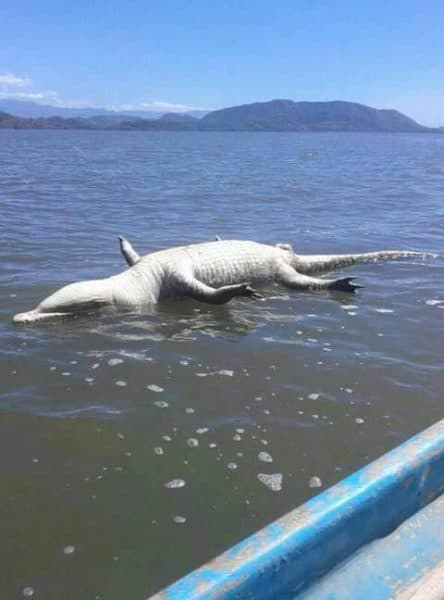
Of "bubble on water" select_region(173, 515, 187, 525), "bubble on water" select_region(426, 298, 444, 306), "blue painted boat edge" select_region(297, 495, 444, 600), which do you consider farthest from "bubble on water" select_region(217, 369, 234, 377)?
"bubble on water" select_region(426, 298, 444, 306)

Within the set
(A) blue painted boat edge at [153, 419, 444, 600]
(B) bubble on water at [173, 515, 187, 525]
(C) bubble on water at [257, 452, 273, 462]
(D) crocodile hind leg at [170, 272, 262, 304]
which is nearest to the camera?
(A) blue painted boat edge at [153, 419, 444, 600]

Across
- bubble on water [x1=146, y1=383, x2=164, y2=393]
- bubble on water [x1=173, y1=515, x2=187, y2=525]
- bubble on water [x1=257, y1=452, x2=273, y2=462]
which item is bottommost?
bubble on water [x1=173, y1=515, x2=187, y2=525]

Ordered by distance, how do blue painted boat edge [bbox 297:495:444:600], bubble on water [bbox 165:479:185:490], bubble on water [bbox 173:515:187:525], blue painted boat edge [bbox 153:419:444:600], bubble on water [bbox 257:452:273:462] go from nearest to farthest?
blue painted boat edge [bbox 153:419:444:600], blue painted boat edge [bbox 297:495:444:600], bubble on water [bbox 173:515:187:525], bubble on water [bbox 165:479:185:490], bubble on water [bbox 257:452:273:462]

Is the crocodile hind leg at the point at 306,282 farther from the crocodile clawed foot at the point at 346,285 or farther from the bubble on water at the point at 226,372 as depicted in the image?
the bubble on water at the point at 226,372

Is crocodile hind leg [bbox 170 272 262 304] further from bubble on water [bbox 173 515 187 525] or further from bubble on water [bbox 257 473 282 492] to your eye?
bubble on water [bbox 173 515 187 525]

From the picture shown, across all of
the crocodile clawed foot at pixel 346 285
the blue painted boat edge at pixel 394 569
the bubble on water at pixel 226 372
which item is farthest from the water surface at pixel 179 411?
the blue painted boat edge at pixel 394 569

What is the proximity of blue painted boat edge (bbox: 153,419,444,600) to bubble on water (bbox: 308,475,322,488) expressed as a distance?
1.44 metres

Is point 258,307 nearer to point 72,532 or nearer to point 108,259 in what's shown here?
point 108,259

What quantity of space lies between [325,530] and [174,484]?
85.6 inches

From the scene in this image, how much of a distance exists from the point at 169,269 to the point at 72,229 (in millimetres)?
6912

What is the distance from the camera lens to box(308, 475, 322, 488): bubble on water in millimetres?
5105

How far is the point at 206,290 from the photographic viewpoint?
962 cm

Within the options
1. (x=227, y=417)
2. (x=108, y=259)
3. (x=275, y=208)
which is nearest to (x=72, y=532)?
(x=227, y=417)

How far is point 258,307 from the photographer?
990 cm
